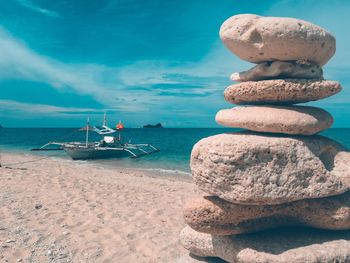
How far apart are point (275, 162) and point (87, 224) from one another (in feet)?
18.0

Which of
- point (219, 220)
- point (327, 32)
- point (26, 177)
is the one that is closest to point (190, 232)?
point (219, 220)

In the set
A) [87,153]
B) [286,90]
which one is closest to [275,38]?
[286,90]

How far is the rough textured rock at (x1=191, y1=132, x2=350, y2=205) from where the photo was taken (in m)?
4.96

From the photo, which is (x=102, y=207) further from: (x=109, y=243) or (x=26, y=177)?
(x=26, y=177)

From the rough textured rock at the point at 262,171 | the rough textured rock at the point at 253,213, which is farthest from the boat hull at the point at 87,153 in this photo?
the rough textured rock at the point at 262,171

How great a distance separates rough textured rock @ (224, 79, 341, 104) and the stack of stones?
0.06 ft

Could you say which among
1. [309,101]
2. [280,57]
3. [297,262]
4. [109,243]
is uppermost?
[280,57]

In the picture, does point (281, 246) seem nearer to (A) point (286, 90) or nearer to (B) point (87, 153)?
(A) point (286, 90)

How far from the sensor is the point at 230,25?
5789 millimetres

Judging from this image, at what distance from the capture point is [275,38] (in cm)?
546

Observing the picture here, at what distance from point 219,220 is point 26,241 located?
4.36 metres

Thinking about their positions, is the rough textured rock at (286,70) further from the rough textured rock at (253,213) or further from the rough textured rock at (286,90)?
the rough textured rock at (253,213)

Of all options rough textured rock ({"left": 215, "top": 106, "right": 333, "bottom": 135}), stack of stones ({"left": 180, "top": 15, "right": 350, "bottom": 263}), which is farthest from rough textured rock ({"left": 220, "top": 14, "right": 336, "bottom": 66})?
rough textured rock ({"left": 215, "top": 106, "right": 333, "bottom": 135})

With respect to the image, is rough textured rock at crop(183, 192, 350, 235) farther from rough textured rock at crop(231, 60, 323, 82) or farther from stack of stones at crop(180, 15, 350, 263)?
rough textured rock at crop(231, 60, 323, 82)
